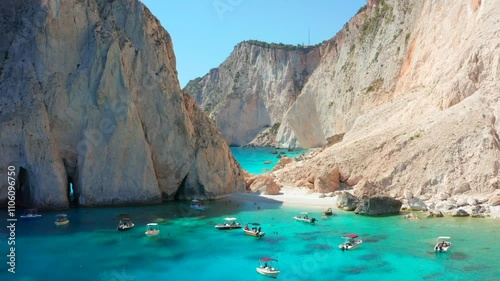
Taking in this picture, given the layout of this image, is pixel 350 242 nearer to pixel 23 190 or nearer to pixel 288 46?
pixel 23 190

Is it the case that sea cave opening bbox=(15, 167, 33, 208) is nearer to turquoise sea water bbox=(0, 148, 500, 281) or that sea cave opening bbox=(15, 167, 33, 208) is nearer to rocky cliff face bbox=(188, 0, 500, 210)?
turquoise sea water bbox=(0, 148, 500, 281)

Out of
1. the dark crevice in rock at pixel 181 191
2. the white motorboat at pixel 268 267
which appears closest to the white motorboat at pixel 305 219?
the white motorboat at pixel 268 267

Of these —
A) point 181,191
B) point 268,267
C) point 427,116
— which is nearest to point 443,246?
point 268,267

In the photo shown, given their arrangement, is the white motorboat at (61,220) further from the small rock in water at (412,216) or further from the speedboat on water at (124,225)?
the small rock in water at (412,216)

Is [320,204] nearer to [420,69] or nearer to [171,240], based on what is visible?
[171,240]

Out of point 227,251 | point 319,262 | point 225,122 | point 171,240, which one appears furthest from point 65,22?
point 225,122

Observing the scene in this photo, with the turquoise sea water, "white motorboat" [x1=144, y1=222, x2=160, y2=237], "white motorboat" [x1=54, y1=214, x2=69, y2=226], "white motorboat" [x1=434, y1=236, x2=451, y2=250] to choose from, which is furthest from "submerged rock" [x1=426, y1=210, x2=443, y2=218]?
"white motorboat" [x1=54, y1=214, x2=69, y2=226]

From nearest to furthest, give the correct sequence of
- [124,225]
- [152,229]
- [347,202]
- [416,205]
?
[152,229]
[124,225]
[416,205]
[347,202]
